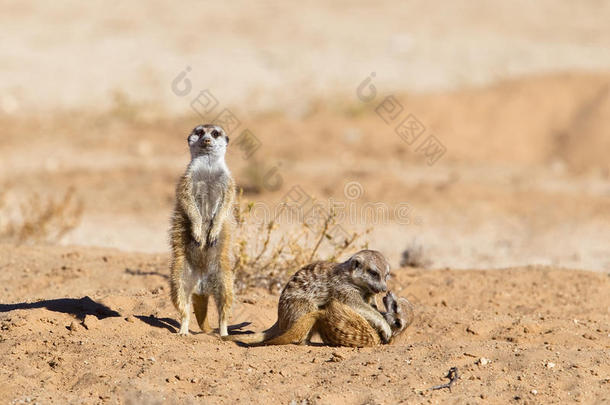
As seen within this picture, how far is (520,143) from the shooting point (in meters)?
16.4

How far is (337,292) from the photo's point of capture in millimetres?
5539

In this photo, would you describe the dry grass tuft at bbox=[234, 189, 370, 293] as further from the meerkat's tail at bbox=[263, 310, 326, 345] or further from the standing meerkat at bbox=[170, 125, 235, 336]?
the meerkat's tail at bbox=[263, 310, 326, 345]

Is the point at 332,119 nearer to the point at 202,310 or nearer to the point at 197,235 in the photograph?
the point at 202,310

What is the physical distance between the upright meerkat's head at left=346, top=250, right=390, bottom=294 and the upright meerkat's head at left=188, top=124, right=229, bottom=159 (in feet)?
3.89

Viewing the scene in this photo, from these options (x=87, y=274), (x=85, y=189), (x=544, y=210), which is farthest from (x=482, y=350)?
(x=85, y=189)

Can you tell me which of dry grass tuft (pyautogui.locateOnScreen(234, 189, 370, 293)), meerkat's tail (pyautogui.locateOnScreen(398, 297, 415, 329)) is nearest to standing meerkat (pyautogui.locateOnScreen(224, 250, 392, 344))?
meerkat's tail (pyautogui.locateOnScreen(398, 297, 415, 329))

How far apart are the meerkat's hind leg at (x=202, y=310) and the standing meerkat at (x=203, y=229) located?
0.22 feet

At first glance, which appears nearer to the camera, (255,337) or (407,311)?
(255,337)

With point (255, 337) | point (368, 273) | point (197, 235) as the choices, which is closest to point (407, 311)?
point (368, 273)

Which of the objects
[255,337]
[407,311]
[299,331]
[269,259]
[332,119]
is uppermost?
[332,119]

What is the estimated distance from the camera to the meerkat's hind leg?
580 cm

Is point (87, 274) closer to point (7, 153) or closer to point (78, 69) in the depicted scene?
point (7, 153)

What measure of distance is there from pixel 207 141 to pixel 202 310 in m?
1.22

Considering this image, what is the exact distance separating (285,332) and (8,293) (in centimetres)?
265
